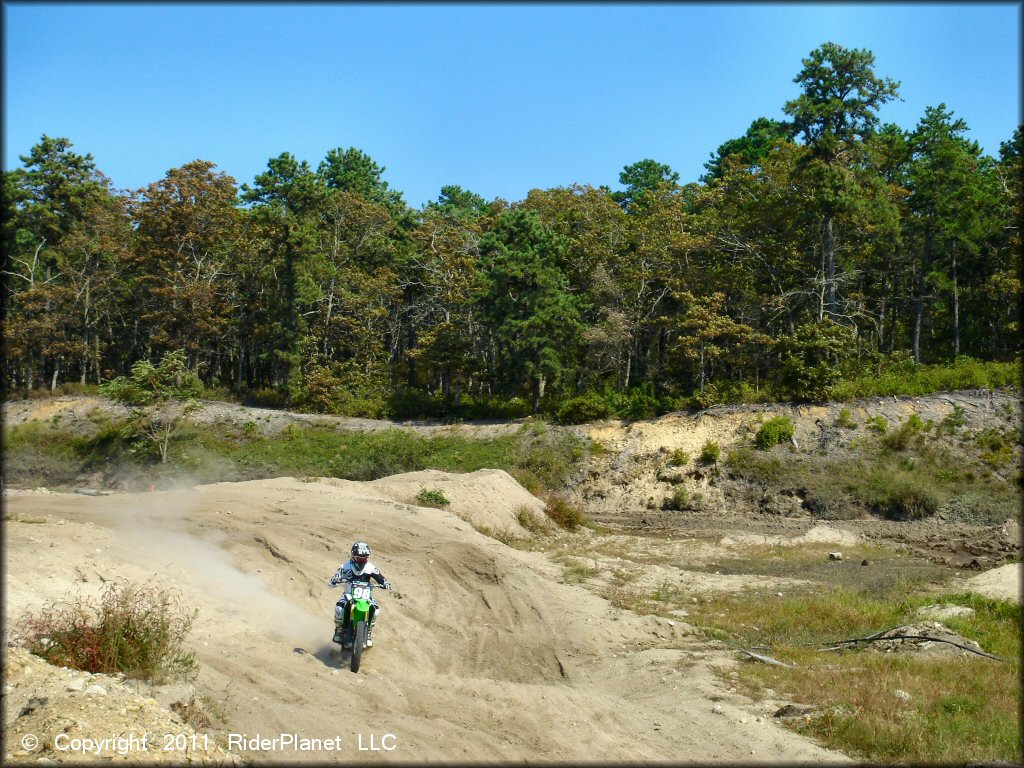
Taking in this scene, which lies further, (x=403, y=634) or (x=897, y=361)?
(x=897, y=361)

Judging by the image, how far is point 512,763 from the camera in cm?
964

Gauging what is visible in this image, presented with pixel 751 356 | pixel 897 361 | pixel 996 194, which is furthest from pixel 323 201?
pixel 996 194

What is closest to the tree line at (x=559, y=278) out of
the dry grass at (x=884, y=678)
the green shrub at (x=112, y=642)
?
the dry grass at (x=884, y=678)

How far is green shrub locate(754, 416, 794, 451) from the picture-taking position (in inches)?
1549

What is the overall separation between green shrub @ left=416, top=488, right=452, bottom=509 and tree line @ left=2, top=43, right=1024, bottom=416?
19.5 metres

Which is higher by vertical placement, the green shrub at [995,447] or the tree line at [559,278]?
the tree line at [559,278]

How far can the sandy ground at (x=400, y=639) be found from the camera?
1033 centimetres

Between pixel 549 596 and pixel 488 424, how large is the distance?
94.3ft

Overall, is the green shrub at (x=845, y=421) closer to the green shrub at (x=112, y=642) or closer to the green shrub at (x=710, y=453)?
the green shrub at (x=710, y=453)

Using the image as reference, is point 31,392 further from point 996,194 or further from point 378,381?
point 996,194

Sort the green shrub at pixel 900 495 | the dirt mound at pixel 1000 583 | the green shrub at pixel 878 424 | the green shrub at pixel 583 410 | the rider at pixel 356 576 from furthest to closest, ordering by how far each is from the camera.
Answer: the green shrub at pixel 583 410 < the green shrub at pixel 878 424 < the green shrub at pixel 900 495 < the dirt mound at pixel 1000 583 < the rider at pixel 356 576

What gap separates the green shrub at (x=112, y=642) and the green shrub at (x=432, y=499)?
14.9 meters

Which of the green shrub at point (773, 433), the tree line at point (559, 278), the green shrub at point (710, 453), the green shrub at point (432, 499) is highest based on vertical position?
the tree line at point (559, 278)

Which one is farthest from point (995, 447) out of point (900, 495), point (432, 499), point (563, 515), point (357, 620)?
point (357, 620)
